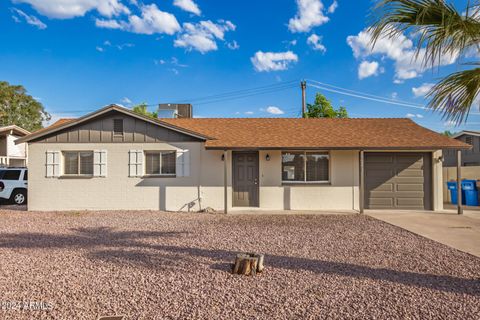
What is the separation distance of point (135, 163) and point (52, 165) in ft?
10.5

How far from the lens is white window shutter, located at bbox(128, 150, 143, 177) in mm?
11133

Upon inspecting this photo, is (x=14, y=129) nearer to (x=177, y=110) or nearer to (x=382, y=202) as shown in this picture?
(x=177, y=110)

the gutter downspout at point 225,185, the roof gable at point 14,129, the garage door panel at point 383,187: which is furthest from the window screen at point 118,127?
the roof gable at point 14,129

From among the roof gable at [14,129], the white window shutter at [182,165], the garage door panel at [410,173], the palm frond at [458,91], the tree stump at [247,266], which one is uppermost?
the roof gable at [14,129]

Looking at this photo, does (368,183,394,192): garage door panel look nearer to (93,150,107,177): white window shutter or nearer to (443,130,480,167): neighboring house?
(93,150,107,177): white window shutter

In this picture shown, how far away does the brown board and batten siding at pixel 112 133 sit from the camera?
11234mm

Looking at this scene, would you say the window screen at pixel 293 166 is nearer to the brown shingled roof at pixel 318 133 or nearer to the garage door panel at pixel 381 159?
the brown shingled roof at pixel 318 133

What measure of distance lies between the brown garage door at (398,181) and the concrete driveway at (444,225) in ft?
1.89

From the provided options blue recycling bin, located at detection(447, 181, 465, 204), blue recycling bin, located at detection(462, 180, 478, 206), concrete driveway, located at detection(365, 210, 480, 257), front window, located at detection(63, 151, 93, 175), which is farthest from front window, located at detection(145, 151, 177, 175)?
blue recycling bin, located at detection(462, 180, 478, 206)

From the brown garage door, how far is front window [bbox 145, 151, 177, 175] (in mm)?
7671

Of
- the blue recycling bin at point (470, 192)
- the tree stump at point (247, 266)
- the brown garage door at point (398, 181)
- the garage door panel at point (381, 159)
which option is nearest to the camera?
the tree stump at point (247, 266)

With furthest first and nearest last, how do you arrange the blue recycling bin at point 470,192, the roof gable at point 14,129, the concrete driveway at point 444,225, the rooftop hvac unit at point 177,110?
the roof gable at point 14,129
the rooftop hvac unit at point 177,110
the blue recycling bin at point 470,192
the concrete driveway at point 444,225

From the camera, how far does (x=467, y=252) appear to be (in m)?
5.87

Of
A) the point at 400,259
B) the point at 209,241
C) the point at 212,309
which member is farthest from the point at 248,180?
the point at 212,309
